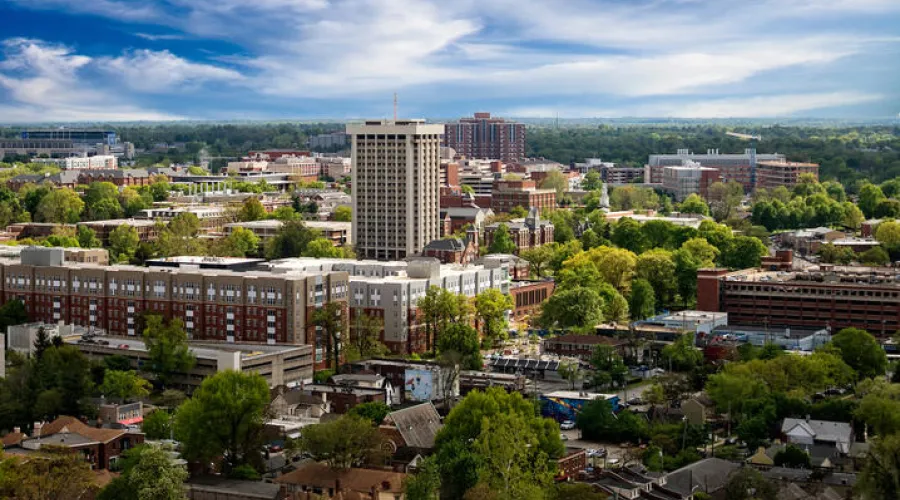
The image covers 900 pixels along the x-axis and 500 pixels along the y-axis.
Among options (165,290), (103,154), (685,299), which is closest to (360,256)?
(685,299)

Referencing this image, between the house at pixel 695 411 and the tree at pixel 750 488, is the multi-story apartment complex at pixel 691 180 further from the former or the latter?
the tree at pixel 750 488

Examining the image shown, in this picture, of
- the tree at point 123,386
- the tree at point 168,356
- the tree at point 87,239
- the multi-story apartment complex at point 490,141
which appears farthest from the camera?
the multi-story apartment complex at point 490,141

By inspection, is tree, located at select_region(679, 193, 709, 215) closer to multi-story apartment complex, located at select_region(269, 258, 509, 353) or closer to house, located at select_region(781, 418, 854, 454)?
multi-story apartment complex, located at select_region(269, 258, 509, 353)

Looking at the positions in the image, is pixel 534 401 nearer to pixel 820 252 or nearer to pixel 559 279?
pixel 559 279

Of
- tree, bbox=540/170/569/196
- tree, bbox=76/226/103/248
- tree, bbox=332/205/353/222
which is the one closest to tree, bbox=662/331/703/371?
tree, bbox=76/226/103/248

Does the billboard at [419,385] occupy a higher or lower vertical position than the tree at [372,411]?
lower

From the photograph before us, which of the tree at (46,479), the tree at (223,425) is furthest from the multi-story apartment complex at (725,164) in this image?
the tree at (46,479)

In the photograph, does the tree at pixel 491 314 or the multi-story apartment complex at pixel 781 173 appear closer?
the tree at pixel 491 314
